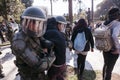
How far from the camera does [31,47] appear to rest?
11.9 ft

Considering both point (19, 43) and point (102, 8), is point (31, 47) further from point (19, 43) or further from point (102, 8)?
point (102, 8)

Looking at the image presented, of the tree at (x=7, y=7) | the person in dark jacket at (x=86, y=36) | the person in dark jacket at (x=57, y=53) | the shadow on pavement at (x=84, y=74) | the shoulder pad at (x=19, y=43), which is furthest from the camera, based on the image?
the tree at (x=7, y=7)

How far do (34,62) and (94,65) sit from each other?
23.8 ft

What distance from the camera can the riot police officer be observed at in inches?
140

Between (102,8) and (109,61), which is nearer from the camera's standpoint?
(109,61)

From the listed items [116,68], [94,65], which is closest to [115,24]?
[116,68]

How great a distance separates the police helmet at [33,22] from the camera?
362cm

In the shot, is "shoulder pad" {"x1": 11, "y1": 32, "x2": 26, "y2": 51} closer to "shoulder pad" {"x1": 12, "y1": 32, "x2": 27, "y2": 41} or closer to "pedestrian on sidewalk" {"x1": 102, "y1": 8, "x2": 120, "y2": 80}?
"shoulder pad" {"x1": 12, "y1": 32, "x2": 27, "y2": 41}

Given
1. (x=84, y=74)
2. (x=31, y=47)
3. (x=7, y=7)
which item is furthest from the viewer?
(x=7, y=7)

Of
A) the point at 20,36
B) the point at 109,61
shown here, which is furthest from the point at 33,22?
the point at 109,61

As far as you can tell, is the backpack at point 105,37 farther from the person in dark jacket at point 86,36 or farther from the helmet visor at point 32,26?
the helmet visor at point 32,26

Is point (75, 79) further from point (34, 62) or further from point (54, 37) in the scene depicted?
point (34, 62)

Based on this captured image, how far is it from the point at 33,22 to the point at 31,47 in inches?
11.5

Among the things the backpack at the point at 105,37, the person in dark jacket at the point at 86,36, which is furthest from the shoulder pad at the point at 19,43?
the person in dark jacket at the point at 86,36
